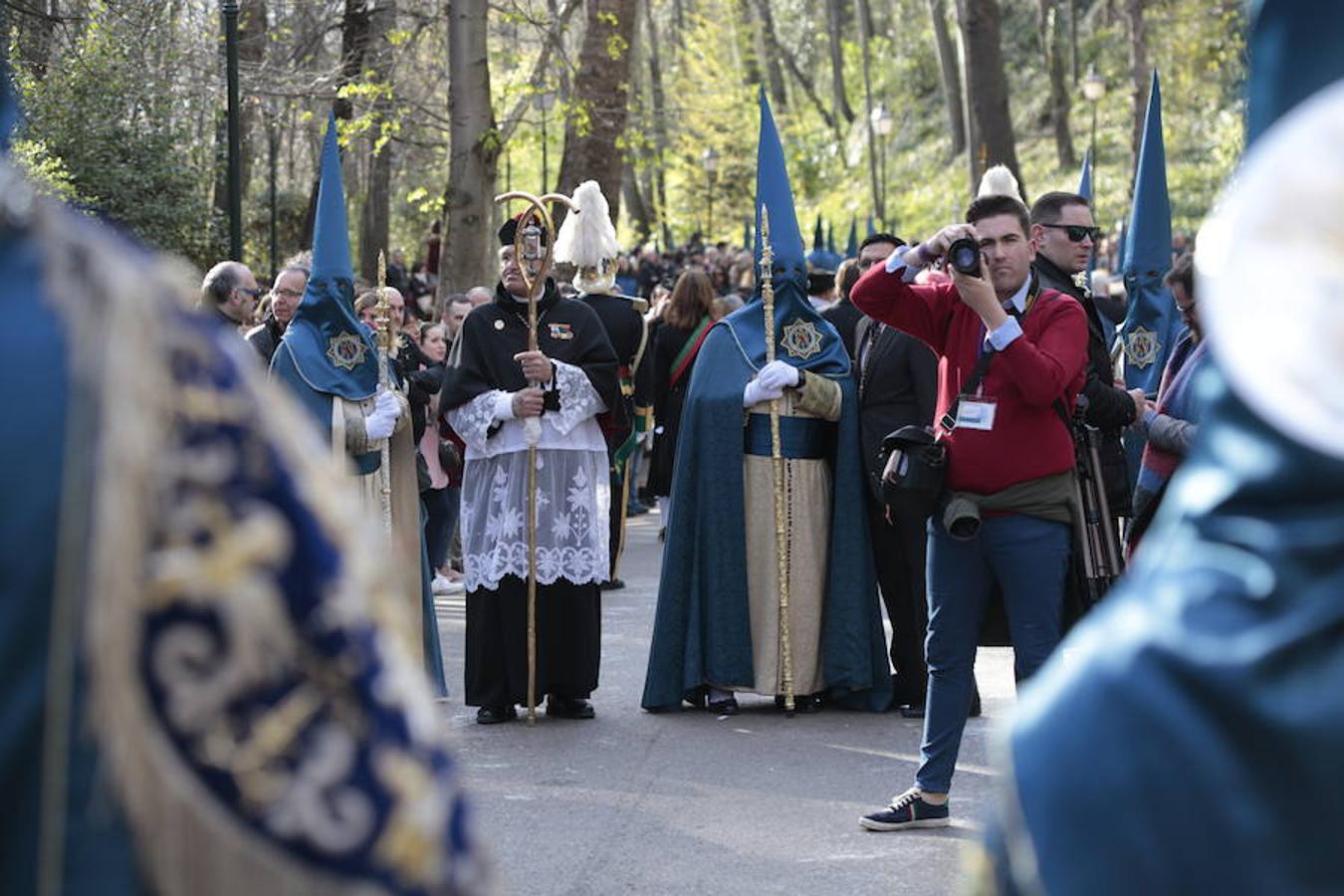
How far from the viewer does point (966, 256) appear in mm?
5895

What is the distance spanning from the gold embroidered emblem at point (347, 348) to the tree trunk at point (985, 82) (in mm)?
17214

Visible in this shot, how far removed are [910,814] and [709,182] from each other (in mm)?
41932

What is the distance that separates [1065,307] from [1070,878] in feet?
15.4

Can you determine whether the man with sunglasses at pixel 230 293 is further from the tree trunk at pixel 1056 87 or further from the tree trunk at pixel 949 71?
the tree trunk at pixel 1056 87

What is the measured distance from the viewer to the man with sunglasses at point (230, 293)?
8.47 meters

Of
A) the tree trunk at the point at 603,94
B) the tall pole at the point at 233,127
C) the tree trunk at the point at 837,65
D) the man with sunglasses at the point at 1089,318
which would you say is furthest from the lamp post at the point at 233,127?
the tree trunk at the point at 837,65

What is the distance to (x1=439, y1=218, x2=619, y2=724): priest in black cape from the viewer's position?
8.97 metres

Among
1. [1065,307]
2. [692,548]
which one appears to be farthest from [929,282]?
[692,548]

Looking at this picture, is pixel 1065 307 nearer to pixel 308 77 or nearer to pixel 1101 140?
pixel 308 77

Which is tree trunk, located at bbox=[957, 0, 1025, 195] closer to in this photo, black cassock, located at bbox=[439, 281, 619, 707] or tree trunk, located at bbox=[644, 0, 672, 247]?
tree trunk, located at bbox=[644, 0, 672, 247]

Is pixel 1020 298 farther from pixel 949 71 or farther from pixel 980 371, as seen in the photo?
pixel 949 71

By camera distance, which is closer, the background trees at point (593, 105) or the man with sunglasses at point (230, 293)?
the man with sunglasses at point (230, 293)

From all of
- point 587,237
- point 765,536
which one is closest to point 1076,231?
point 765,536

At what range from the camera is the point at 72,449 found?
1688 millimetres
